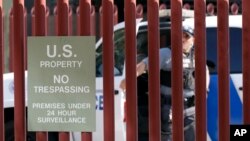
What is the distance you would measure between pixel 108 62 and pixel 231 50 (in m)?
2.03

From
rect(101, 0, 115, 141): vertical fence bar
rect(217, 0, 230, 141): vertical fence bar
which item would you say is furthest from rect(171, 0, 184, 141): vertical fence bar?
rect(101, 0, 115, 141): vertical fence bar

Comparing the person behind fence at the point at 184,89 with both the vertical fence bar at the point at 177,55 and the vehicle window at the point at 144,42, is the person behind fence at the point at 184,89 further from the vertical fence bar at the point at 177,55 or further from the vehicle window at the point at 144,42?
the vertical fence bar at the point at 177,55

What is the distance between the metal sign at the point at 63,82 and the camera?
16.2 feet

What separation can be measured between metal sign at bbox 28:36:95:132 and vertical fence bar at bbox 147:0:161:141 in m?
0.46

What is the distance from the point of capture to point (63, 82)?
16.2 feet

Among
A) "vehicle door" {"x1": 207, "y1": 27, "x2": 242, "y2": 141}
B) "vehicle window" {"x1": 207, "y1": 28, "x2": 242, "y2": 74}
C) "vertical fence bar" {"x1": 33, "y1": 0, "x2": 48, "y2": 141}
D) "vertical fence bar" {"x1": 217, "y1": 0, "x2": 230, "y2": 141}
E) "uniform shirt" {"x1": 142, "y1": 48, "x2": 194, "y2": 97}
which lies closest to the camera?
"vertical fence bar" {"x1": 217, "y1": 0, "x2": 230, "y2": 141}

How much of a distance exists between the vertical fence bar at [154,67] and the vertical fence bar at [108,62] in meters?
0.30

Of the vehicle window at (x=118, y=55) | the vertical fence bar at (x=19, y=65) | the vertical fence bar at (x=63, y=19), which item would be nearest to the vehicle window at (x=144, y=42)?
the vehicle window at (x=118, y=55)

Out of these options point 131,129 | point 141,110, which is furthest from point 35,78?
point 141,110

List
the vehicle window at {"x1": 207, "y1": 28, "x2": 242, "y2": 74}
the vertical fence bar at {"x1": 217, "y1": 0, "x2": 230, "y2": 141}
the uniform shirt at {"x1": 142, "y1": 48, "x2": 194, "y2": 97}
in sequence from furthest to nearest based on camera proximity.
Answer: the vehicle window at {"x1": 207, "y1": 28, "x2": 242, "y2": 74} < the uniform shirt at {"x1": 142, "y1": 48, "x2": 194, "y2": 97} < the vertical fence bar at {"x1": 217, "y1": 0, "x2": 230, "y2": 141}

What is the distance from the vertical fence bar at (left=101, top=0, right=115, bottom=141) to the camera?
498 cm

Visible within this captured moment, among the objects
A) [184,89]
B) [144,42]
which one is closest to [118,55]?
[144,42]

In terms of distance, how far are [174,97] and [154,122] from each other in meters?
0.25

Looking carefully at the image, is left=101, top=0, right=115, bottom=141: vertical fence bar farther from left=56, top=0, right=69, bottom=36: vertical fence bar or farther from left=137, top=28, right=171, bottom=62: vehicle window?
left=137, top=28, right=171, bottom=62: vehicle window
